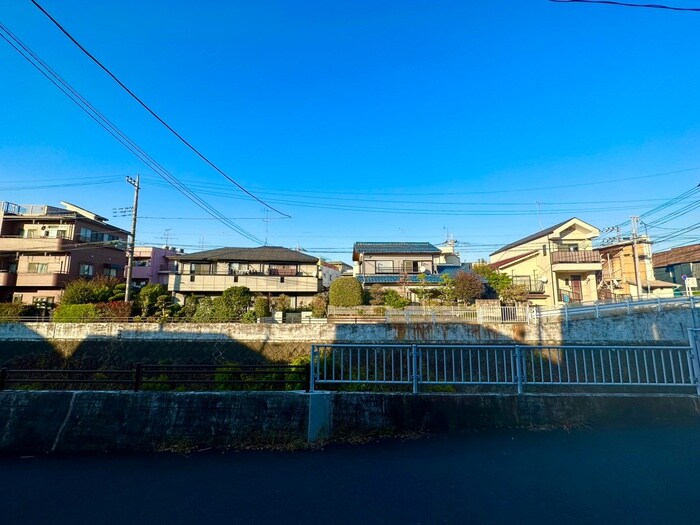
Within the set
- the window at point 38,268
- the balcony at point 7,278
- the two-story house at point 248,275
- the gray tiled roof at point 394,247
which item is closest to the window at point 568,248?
the gray tiled roof at point 394,247

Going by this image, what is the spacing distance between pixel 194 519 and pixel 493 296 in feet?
74.0

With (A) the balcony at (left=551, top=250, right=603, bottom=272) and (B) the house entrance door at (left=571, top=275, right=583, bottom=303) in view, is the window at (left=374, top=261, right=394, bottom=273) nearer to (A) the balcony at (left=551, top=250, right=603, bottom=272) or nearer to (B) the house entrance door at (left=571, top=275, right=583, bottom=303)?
(A) the balcony at (left=551, top=250, right=603, bottom=272)

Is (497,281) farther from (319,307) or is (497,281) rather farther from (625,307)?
(319,307)

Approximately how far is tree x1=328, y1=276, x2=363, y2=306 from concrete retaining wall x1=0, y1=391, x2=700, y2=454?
15.4 metres

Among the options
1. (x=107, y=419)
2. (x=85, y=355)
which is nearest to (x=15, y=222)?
(x=85, y=355)

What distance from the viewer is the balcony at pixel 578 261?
24250mm

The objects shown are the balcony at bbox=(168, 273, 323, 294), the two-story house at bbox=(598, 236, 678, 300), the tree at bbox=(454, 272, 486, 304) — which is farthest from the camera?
the two-story house at bbox=(598, 236, 678, 300)

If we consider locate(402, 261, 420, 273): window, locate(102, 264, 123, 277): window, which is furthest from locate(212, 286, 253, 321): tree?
locate(102, 264, 123, 277): window

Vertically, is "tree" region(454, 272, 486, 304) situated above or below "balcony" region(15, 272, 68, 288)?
below

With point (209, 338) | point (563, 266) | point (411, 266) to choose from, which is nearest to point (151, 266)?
point (209, 338)

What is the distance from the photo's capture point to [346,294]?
20.6 meters

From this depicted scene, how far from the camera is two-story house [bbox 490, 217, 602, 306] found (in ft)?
79.8

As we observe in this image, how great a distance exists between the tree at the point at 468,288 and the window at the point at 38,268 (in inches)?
1205

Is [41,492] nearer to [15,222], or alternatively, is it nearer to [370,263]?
[370,263]
